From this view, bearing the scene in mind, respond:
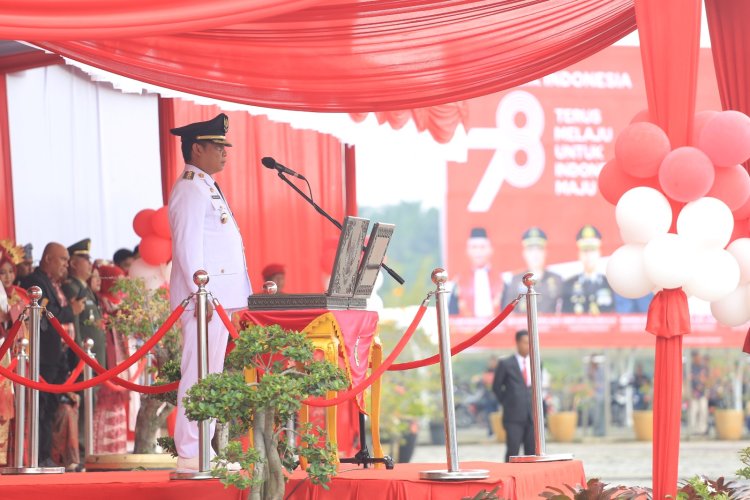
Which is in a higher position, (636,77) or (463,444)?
(636,77)

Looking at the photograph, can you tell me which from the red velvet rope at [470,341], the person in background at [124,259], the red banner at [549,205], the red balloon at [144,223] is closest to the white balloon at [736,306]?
the red velvet rope at [470,341]

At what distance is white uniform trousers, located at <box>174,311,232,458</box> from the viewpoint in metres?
5.38

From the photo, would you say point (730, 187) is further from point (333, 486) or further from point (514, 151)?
point (514, 151)

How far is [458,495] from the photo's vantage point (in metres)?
4.94

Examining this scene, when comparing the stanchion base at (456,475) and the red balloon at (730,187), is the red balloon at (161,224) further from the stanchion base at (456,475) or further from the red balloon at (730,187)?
the red balloon at (730,187)

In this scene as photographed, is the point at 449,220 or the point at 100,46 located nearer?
the point at 100,46

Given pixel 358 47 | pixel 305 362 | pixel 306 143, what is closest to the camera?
pixel 305 362

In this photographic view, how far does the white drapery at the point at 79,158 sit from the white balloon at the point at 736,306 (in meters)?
5.35

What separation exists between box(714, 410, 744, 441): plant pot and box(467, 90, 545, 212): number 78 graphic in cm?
595

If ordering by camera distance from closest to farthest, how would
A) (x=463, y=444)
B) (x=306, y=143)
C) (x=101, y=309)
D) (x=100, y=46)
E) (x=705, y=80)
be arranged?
(x=100, y=46) → (x=101, y=309) → (x=306, y=143) → (x=705, y=80) → (x=463, y=444)

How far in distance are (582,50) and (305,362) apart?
82.0 inches

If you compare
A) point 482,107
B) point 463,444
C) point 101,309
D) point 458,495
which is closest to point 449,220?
point 482,107

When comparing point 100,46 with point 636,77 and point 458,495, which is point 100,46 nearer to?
point 458,495

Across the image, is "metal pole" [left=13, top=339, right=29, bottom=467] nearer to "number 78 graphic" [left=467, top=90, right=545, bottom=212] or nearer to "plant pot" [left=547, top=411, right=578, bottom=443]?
"number 78 graphic" [left=467, top=90, right=545, bottom=212]
